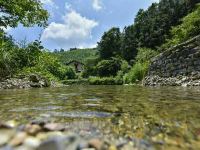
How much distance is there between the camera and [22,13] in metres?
15.8

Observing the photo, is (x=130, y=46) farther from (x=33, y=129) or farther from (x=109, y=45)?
(x=33, y=129)

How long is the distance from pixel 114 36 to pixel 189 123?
6626 cm

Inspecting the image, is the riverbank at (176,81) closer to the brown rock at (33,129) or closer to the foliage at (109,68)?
the brown rock at (33,129)

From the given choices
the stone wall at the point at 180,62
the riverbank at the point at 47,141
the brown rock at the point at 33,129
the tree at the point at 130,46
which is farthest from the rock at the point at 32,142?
the tree at the point at 130,46

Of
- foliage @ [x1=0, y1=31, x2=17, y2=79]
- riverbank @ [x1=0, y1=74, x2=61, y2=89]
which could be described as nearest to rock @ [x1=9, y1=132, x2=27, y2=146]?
riverbank @ [x1=0, y1=74, x2=61, y2=89]

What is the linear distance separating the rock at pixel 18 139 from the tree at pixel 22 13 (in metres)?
13.7

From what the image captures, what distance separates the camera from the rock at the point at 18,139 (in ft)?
6.00

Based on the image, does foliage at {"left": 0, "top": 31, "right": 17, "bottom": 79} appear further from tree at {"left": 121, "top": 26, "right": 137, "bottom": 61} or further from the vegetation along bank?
tree at {"left": 121, "top": 26, "right": 137, "bottom": 61}

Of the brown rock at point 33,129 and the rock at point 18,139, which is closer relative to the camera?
the rock at point 18,139

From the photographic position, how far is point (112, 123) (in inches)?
130

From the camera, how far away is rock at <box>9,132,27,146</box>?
1.83m

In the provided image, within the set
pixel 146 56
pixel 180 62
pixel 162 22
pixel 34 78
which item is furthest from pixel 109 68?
pixel 180 62

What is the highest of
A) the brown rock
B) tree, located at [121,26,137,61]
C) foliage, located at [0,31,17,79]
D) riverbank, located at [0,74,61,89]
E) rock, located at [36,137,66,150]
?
tree, located at [121,26,137,61]

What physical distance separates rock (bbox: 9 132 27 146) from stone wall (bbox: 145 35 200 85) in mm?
13332
